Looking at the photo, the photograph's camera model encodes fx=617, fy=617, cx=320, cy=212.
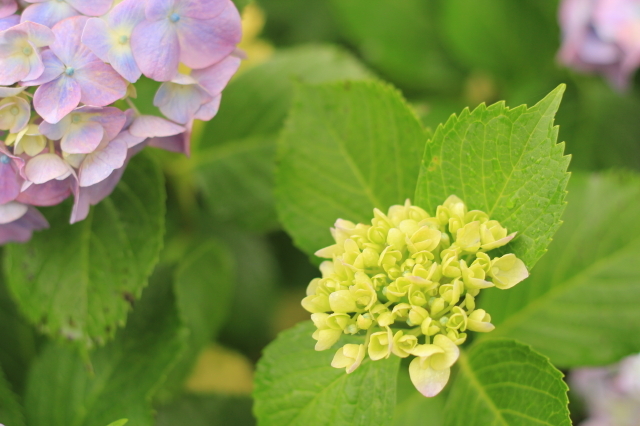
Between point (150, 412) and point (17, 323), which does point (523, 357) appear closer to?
point (150, 412)

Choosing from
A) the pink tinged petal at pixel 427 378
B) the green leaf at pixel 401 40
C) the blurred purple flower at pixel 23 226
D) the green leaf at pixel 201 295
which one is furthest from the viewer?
the green leaf at pixel 401 40

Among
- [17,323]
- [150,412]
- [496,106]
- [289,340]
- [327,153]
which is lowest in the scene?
[17,323]

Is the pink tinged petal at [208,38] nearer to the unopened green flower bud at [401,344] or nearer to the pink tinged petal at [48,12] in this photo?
the pink tinged petal at [48,12]

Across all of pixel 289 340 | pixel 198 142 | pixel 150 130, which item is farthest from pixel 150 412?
pixel 198 142

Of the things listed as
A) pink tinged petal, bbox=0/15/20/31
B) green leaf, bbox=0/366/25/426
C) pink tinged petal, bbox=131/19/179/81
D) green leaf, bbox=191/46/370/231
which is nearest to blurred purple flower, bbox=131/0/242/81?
pink tinged petal, bbox=131/19/179/81

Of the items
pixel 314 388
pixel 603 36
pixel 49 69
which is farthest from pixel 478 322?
pixel 603 36

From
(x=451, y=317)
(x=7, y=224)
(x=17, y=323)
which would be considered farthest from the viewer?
(x=17, y=323)

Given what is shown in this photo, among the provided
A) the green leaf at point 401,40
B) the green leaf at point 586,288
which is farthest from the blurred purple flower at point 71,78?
the green leaf at point 401,40
